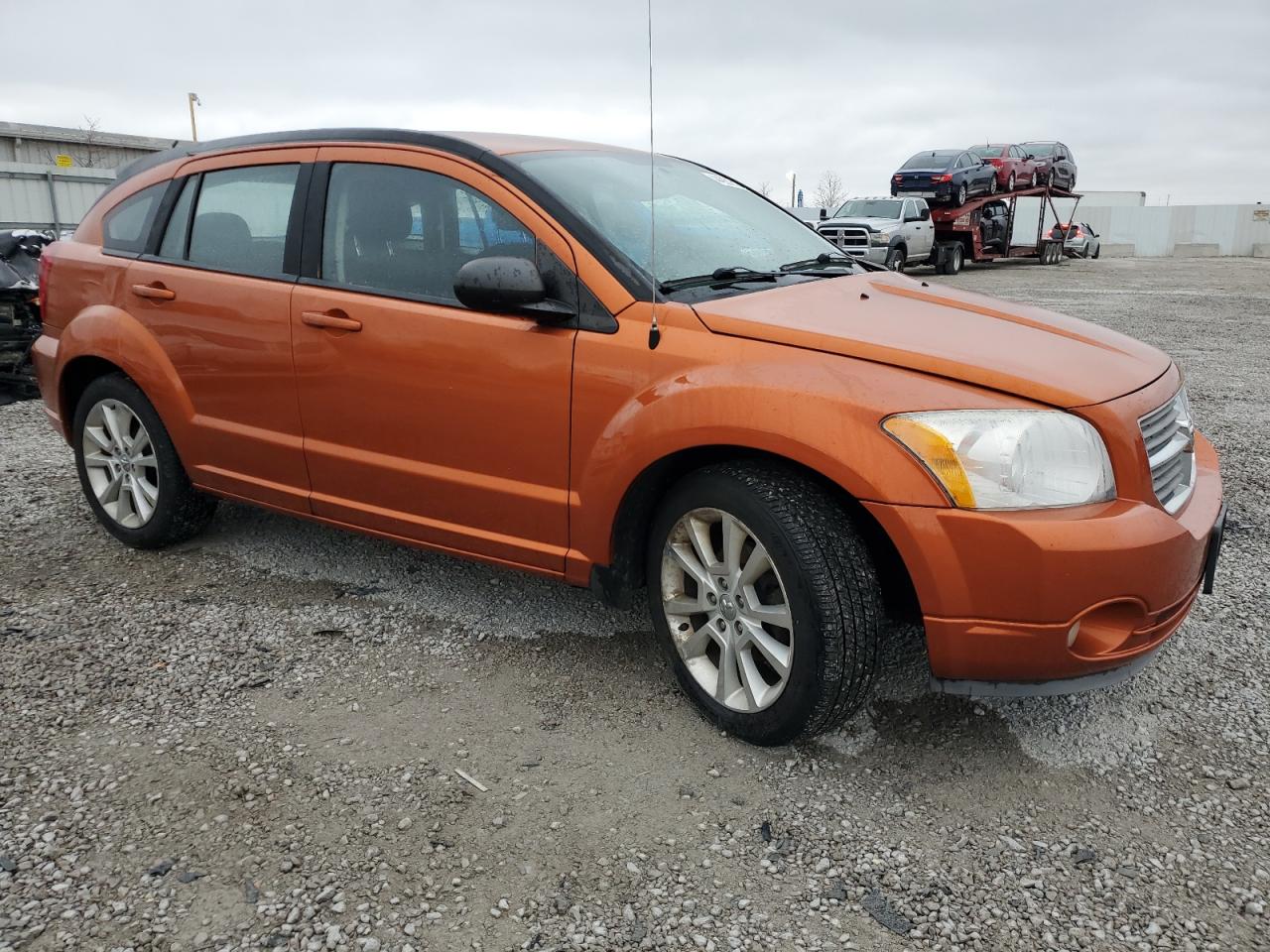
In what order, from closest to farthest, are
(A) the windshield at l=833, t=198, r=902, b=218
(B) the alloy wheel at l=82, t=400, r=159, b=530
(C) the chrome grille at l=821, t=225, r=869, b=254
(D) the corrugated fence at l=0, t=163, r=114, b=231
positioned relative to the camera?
1. (B) the alloy wheel at l=82, t=400, r=159, b=530
2. (D) the corrugated fence at l=0, t=163, r=114, b=231
3. (C) the chrome grille at l=821, t=225, r=869, b=254
4. (A) the windshield at l=833, t=198, r=902, b=218

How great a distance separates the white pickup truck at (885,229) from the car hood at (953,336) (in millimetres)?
17511

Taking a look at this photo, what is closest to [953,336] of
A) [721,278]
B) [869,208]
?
[721,278]

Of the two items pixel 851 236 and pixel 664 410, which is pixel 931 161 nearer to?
pixel 851 236

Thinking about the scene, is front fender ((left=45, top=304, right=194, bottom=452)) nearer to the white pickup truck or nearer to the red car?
the white pickup truck

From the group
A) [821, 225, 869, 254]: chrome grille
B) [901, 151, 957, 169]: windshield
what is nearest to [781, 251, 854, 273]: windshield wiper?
[821, 225, 869, 254]: chrome grille

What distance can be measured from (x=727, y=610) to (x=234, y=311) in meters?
2.20

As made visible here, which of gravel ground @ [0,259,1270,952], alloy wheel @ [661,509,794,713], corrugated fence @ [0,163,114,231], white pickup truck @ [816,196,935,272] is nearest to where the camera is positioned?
gravel ground @ [0,259,1270,952]

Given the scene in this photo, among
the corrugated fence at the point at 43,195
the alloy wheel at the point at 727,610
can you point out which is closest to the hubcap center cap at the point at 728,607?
the alloy wheel at the point at 727,610

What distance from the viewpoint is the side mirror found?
2.92 meters

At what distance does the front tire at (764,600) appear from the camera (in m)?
2.57

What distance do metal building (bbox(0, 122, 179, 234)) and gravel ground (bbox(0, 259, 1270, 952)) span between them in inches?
468

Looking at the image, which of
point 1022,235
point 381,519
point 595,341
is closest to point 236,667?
point 381,519

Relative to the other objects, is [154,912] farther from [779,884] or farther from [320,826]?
[779,884]

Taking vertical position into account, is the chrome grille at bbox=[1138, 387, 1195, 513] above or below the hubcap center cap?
above
